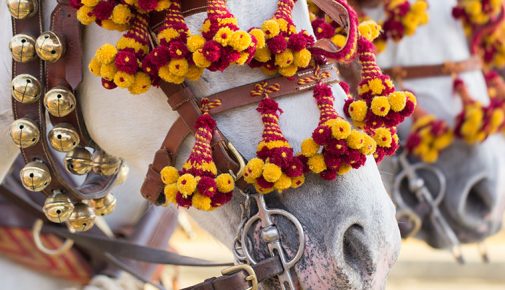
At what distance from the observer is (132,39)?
1.75 m

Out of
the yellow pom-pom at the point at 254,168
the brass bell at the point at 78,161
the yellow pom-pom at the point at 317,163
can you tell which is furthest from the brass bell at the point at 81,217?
the yellow pom-pom at the point at 317,163

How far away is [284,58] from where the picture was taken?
1712mm

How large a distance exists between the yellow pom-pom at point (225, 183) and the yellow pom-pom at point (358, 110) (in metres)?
0.28

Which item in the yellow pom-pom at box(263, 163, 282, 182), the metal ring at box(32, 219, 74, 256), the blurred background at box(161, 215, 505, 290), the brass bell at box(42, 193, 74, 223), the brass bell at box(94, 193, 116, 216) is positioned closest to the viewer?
the yellow pom-pom at box(263, 163, 282, 182)

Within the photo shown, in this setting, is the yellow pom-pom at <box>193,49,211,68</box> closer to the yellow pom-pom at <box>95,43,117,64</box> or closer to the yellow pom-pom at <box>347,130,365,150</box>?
the yellow pom-pom at <box>95,43,117,64</box>

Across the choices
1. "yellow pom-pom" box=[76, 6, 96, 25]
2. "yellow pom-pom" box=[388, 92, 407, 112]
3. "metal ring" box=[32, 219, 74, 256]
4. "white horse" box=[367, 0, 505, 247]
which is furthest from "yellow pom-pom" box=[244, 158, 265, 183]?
"white horse" box=[367, 0, 505, 247]

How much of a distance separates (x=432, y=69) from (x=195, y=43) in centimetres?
199

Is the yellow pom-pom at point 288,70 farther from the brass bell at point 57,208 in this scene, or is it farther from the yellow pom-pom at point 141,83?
the brass bell at point 57,208

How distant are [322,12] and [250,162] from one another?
51 cm

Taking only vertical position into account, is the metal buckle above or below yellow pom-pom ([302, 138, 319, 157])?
below

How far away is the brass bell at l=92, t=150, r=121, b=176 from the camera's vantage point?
6.61 feet

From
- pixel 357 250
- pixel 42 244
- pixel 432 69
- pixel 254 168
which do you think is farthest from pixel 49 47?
pixel 432 69

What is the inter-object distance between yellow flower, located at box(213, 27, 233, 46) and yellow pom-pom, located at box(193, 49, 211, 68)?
0.04m

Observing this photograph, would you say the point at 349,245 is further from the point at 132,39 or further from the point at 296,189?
the point at 132,39
